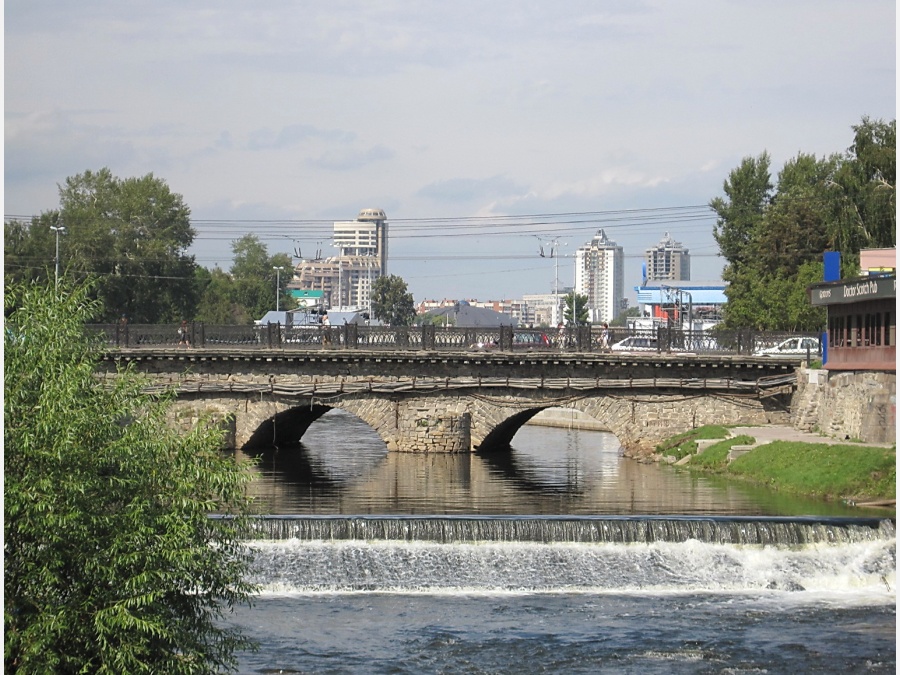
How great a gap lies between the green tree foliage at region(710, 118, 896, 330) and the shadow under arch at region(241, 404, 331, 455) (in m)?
31.7

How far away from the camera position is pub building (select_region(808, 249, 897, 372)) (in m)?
43.9

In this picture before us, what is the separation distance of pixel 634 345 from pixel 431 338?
13408 mm

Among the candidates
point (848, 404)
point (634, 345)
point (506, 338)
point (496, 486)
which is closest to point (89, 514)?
point (496, 486)

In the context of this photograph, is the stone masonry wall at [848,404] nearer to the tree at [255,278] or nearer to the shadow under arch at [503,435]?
the shadow under arch at [503,435]

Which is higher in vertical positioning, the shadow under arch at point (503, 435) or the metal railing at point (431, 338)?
the metal railing at point (431, 338)

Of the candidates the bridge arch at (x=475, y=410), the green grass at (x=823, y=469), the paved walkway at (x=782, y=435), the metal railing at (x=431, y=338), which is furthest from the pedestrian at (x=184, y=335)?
the green grass at (x=823, y=469)

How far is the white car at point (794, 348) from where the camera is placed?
182ft

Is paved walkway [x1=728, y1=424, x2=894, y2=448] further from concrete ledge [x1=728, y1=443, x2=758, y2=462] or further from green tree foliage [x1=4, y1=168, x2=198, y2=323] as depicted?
green tree foliage [x1=4, y1=168, x2=198, y2=323]

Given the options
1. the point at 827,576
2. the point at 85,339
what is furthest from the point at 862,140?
the point at 85,339

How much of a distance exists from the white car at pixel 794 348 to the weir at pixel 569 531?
20.5 metres

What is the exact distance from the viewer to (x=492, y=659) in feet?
86.7

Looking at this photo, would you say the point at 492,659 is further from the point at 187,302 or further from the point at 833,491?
the point at 187,302

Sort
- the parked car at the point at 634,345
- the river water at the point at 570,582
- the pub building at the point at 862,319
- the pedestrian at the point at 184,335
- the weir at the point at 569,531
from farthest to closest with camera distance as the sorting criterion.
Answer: the parked car at the point at 634,345 < the pedestrian at the point at 184,335 < the pub building at the point at 862,319 < the weir at the point at 569,531 < the river water at the point at 570,582

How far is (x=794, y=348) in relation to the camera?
57.9 m
